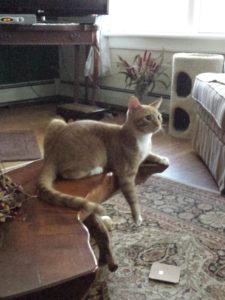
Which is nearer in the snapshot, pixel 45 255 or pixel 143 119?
pixel 45 255

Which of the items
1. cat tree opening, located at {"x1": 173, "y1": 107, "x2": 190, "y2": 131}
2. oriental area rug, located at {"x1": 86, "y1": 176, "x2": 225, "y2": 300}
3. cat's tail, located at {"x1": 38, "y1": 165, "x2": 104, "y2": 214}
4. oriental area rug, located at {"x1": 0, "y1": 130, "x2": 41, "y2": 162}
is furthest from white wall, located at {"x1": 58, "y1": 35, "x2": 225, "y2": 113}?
cat's tail, located at {"x1": 38, "y1": 165, "x2": 104, "y2": 214}

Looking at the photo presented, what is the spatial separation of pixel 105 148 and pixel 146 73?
84.0 inches

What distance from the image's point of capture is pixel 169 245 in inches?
64.4

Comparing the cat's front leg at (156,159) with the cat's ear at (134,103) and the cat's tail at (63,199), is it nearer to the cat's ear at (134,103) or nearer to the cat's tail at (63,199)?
the cat's ear at (134,103)

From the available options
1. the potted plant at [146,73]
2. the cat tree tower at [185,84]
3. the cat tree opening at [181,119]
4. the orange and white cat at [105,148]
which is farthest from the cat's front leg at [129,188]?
the potted plant at [146,73]

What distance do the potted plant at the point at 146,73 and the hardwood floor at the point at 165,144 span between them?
368 mm

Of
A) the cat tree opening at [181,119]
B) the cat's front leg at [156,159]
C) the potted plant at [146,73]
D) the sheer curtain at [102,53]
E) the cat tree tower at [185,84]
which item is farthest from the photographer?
the sheer curtain at [102,53]

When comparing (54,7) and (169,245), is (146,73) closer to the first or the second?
(54,7)

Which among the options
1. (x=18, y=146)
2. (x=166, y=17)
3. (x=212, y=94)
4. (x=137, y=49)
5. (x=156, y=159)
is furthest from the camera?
(x=137, y=49)

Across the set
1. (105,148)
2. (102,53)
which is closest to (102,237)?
(105,148)

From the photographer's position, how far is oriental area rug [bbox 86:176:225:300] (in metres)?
1.36

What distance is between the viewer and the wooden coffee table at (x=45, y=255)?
798 mm

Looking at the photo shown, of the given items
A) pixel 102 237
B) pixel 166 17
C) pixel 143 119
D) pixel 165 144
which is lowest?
pixel 165 144

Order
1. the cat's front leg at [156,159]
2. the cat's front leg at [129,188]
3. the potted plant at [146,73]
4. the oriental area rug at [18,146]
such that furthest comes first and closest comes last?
the potted plant at [146,73]
the oriental area rug at [18,146]
the cat's front leg at [156,159]
the cat's front leg at [129,188]
